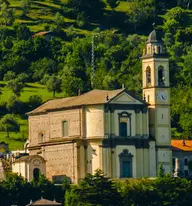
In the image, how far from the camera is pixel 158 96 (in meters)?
142

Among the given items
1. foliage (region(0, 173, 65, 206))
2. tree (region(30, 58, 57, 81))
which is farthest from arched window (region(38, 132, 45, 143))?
tree (region(30, 58, 57, 81))

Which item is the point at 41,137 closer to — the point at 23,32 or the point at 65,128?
the point at 65,128

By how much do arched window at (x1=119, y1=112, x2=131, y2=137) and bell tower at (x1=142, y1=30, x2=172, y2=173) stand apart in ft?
8.43

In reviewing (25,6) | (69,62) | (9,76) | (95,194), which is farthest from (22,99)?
(95,194)

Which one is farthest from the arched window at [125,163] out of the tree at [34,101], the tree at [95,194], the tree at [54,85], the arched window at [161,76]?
the tree at [54,85]

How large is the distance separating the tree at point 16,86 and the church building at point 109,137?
25.8m

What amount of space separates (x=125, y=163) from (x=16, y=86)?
32.5 metres

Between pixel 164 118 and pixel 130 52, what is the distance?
48.7 m

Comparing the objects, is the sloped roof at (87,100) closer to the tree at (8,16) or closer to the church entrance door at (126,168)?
the church entrance door at (126,168)

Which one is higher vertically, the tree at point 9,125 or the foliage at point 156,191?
the tree at point 9,125

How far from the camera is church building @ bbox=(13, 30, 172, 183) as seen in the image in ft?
451

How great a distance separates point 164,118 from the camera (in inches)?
5546

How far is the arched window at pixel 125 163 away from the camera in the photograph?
137875 mm

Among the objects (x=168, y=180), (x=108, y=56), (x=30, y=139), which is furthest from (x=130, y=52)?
(x=168, y=180)
